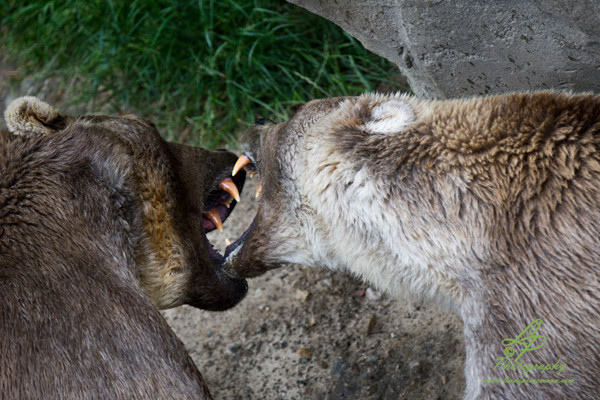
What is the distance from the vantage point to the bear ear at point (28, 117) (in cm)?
368

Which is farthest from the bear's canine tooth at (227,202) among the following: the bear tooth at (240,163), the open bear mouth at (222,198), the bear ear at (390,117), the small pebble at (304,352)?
the bear ear at (390,117)

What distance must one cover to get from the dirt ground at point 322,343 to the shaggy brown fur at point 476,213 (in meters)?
1.01

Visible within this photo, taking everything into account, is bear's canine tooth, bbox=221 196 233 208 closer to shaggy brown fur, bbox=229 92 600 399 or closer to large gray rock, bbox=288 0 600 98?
shaggy brown fur, bbox=229 92 600 399

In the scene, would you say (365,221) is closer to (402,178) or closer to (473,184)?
(402,178)

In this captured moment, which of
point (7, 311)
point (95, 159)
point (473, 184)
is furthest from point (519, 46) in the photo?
point (7, 311)

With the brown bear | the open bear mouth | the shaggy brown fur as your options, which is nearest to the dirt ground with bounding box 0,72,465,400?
the brown bear

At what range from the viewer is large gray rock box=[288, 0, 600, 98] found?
3.38 meters

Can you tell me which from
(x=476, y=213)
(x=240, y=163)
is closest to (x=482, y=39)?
(x=476, y=213)

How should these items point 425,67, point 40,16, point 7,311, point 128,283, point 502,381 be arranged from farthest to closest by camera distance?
point 40,16 → point 425,67 → point 128,283 → point 7,311 → point 502,381

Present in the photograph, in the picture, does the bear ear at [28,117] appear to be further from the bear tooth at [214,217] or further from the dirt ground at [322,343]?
the dirt ground at [322,343]

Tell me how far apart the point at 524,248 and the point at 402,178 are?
1.98 ft

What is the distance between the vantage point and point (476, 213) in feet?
9.98

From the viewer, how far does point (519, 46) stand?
362 cm

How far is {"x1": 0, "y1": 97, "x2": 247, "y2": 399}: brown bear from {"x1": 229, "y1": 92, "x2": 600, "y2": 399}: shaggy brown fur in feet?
1.93
